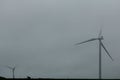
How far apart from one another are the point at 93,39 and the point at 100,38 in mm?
3038

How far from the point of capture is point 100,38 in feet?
239

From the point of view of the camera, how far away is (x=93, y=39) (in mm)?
75688
